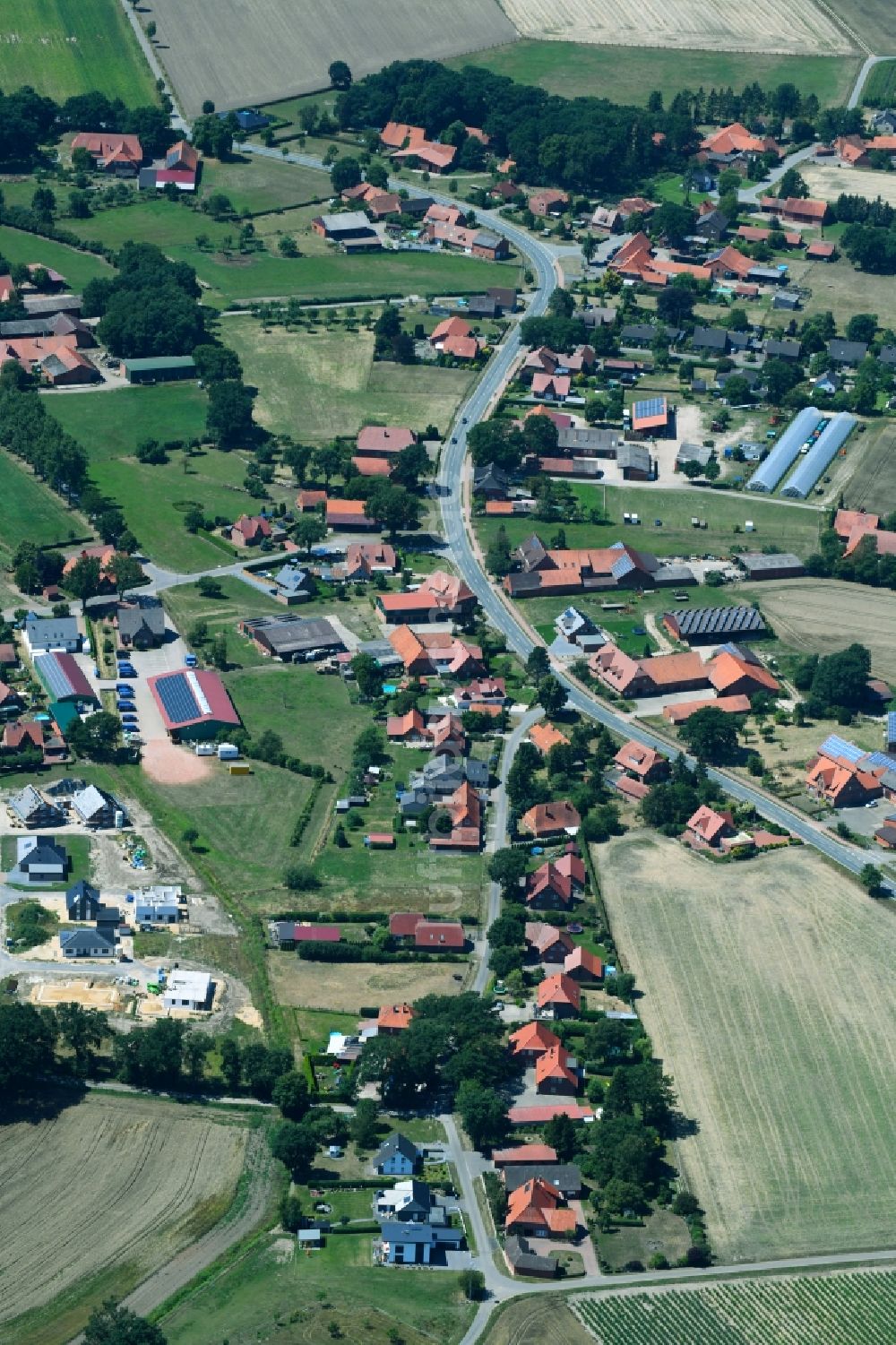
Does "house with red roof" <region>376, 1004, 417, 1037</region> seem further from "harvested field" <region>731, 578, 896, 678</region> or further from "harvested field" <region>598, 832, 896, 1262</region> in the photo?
"harvested field" <region>731, 578, 896, 678</region>

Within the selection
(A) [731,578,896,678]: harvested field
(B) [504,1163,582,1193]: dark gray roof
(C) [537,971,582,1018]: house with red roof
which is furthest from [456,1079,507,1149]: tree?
(A) [731,578,896,678]: harvested field

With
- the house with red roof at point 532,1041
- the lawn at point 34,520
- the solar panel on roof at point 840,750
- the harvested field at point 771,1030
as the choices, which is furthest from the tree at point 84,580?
the house with red roof at point 532,1041

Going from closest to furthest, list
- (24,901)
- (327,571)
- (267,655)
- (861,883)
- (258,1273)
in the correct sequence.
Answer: (258,1273), (24,901), (861,883), (267,655), (327,571)

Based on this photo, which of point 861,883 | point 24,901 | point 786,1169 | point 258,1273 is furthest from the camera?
point 861,883

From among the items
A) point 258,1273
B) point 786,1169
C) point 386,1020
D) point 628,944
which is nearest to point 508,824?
point 628,944

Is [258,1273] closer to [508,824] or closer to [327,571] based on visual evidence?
[508,824]

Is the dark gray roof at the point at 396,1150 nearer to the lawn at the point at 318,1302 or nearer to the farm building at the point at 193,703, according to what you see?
the lawn at the point at 318,1302
